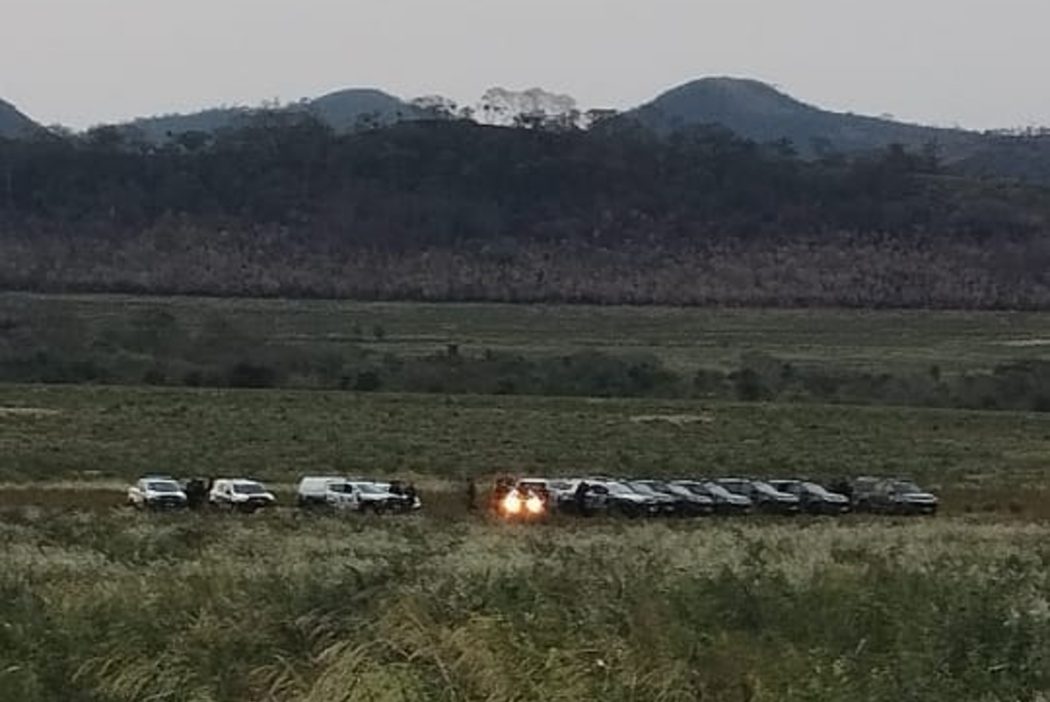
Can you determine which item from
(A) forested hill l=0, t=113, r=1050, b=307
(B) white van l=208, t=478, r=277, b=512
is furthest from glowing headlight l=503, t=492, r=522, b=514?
(A) forested hill l=0, t=113, r=1050, b=307

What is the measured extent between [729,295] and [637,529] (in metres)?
88.9

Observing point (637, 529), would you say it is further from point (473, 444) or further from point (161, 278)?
point (161, 278)

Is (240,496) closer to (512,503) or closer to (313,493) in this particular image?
(313,493)

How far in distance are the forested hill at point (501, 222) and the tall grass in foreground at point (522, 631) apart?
3830 inches

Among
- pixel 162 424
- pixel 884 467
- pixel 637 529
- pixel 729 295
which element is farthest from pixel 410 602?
pixel 729 295

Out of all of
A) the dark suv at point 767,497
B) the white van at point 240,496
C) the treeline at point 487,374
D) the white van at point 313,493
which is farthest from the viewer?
the treeline at point 487,374

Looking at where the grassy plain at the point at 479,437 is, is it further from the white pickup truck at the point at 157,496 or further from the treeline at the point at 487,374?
the white pickup truck at the point at 157,496

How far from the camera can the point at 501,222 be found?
124 meters

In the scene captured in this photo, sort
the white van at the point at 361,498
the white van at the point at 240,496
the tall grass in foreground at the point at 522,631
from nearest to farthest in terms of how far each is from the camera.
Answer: the tall grass in foreground at the point at 522,631 < the white van at the point at 240,496 < the white van at the point at 361,498

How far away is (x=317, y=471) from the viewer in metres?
39.2

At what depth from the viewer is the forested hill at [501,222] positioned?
376 feet

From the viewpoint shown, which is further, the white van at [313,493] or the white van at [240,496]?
the white van at [313,493]

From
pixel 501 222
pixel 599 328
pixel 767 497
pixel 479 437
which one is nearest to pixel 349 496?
pixel 767 497

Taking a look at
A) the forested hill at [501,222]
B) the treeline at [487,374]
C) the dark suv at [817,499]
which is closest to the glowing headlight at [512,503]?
the dark suv at [817,499]
